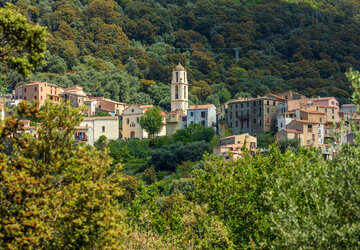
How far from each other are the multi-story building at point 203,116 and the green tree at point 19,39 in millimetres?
71598

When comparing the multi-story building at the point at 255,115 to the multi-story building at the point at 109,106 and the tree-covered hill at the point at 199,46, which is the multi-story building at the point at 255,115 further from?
the tree-covered hill at the point at 199,46

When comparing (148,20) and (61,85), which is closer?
(61,85)

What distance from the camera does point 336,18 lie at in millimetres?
160250

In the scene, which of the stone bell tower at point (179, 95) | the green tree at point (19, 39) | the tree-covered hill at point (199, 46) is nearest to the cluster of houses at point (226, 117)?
the stone bell tower at point (179, 95)

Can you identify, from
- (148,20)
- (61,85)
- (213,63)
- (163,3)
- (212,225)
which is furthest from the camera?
(163,3)

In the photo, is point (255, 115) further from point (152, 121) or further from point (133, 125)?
point (133, 125)

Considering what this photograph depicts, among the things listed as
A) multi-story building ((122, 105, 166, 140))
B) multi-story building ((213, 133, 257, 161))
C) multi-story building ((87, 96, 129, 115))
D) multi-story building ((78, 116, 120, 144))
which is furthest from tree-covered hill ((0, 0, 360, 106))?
multi-story building ((213, 133, 257, 161))

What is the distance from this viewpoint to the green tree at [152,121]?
87.3 m

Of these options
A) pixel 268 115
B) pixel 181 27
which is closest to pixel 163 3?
pixel 181 27

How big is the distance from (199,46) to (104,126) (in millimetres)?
66764

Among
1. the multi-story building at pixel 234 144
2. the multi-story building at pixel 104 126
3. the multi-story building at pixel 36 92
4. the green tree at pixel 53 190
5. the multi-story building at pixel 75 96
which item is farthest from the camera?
the multi-story building at pixel 75 96

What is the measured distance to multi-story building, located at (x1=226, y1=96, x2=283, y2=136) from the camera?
8075 centimetres

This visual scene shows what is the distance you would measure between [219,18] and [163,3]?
17.4m

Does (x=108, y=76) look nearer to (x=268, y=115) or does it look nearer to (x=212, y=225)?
(x=268, y=115)
